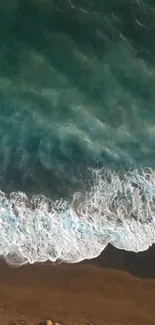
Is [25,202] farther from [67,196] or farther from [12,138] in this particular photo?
[12,138]

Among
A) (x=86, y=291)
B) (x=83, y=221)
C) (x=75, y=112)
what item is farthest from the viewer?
(x=75, y=112)

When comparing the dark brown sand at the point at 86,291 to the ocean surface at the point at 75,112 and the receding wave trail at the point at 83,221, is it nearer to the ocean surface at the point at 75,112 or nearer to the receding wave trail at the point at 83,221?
the receding wave trail at the point at 83,221

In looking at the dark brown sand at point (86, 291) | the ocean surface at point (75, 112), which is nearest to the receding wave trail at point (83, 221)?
the ocean surface at point (75, 112)

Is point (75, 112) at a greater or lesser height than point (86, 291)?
greater

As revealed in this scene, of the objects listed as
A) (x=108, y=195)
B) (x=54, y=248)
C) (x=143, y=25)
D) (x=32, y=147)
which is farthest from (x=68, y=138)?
(x=143, y=25)

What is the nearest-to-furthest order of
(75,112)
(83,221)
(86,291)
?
(86,291) → (83,221) → (75,112)

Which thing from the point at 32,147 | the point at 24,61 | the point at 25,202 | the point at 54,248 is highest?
the point at 24,61

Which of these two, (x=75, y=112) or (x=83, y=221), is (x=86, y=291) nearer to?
(x=83, y=221)

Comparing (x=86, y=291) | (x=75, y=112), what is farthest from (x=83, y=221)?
(x=75, y=112)
